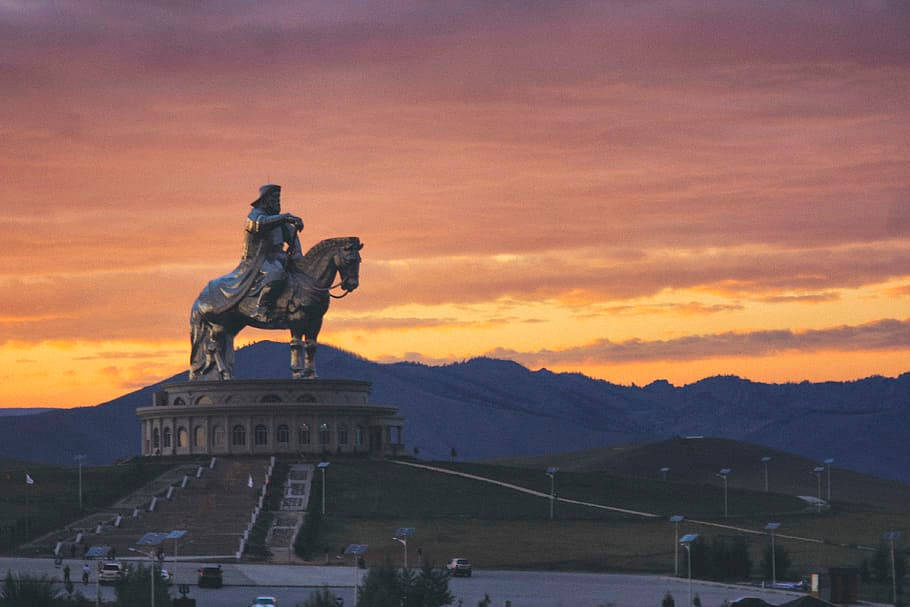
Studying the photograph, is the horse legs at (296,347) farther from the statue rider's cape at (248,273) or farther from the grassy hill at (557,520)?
the grassy hill at (557,520)

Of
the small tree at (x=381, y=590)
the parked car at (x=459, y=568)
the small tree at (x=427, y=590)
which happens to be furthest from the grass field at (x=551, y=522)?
the small tree at (x=381, y=590)

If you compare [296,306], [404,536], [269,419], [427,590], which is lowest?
[427,590]

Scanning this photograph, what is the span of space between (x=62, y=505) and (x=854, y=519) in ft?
163

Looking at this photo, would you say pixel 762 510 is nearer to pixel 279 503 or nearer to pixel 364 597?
pixel 279 503

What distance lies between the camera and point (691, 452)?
181875 millimetres

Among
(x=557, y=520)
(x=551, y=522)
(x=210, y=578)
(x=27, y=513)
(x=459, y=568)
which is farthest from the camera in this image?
(x=557, y=520)

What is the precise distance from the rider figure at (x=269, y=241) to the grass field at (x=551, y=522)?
1181cm

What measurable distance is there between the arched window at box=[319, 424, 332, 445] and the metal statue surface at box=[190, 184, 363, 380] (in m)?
3.59

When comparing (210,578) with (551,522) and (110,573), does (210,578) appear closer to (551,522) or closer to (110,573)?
(110,573)

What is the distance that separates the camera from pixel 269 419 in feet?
402

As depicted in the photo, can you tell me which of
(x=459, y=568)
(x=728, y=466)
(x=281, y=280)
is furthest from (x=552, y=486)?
(x=728, y=466)

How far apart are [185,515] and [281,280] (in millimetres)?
21802

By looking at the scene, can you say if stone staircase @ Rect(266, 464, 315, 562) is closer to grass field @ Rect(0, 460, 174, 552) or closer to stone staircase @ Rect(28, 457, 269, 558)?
stone staircase @ Rect(28, 457, 269, 558)

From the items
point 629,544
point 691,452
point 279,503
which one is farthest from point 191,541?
point 691,452
